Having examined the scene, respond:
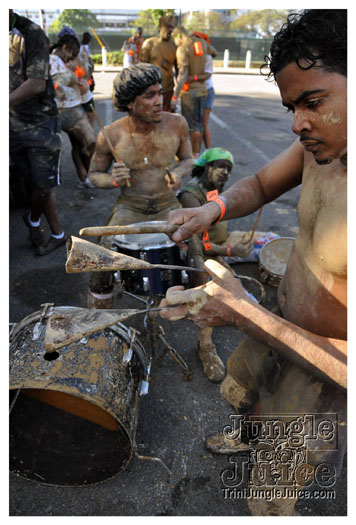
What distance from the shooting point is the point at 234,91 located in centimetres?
1616

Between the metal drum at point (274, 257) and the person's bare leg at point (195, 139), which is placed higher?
the person's bare leg at point (195, 139)

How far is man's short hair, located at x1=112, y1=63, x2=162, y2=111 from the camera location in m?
3.23

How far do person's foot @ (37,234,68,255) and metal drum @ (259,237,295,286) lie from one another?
259 centimetres

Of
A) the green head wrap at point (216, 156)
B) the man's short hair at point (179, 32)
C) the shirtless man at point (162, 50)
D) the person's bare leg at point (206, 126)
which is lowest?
the green head wrap at point (216, 156)

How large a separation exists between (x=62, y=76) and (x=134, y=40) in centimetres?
802

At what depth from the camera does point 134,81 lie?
3232mm

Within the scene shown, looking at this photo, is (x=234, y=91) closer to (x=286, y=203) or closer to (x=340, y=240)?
(x=286, y=203)

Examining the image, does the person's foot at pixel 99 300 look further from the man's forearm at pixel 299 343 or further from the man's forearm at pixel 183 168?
the man's forearm at pixel 299 343

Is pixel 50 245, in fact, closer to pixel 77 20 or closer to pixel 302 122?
pixel 302 122

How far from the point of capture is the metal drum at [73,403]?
1.99 meters

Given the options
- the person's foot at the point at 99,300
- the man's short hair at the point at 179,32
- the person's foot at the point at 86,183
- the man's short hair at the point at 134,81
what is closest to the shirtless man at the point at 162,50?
the man's short hair at the point at 179,32

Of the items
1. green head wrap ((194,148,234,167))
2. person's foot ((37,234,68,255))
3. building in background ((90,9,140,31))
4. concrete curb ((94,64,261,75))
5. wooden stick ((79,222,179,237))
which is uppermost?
building in background ((90,9,140,31))

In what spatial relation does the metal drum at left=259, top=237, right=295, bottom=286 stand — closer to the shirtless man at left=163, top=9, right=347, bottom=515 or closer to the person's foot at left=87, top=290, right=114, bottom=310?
the person's foot at left=87, top=290, right=114, bottom=310

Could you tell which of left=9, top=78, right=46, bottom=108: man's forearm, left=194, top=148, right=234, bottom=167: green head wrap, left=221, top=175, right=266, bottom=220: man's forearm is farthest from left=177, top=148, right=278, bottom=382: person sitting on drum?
left=9, top=78, right=46, bottom=108: man's forearm
